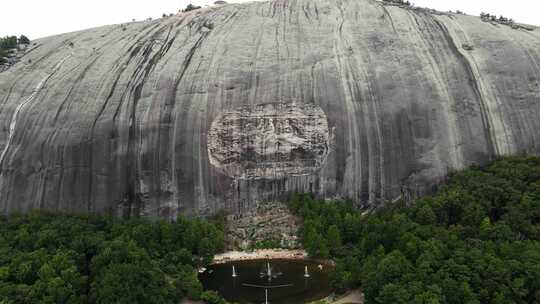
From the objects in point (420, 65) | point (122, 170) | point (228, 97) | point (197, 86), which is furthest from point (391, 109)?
point (122, 170)

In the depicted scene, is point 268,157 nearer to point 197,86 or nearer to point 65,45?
point 197,86

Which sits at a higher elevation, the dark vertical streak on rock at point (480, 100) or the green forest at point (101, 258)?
the dark vertical streak on rock at point (480, 100)

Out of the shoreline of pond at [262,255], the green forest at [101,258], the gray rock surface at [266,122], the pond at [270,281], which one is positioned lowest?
the pond at [270,281]

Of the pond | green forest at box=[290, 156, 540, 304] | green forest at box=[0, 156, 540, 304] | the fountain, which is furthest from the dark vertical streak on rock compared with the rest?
the fountain

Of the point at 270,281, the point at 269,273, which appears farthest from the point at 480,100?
the point at 270,281

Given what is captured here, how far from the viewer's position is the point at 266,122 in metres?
36.1

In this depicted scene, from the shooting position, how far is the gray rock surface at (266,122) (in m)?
34.9

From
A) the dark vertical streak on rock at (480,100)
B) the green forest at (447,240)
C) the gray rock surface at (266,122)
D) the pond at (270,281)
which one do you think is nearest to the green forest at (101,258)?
the pond at (270,281)

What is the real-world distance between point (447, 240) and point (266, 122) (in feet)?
50.3

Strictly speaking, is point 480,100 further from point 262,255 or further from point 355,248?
point 262,255

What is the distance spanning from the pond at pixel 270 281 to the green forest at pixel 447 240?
1234 millimetres

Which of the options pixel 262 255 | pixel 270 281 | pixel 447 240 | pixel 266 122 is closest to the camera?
pixel 447 240

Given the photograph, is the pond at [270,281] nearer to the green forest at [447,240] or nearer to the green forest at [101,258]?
the green forest at [447,240]

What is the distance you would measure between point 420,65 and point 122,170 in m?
23.6
